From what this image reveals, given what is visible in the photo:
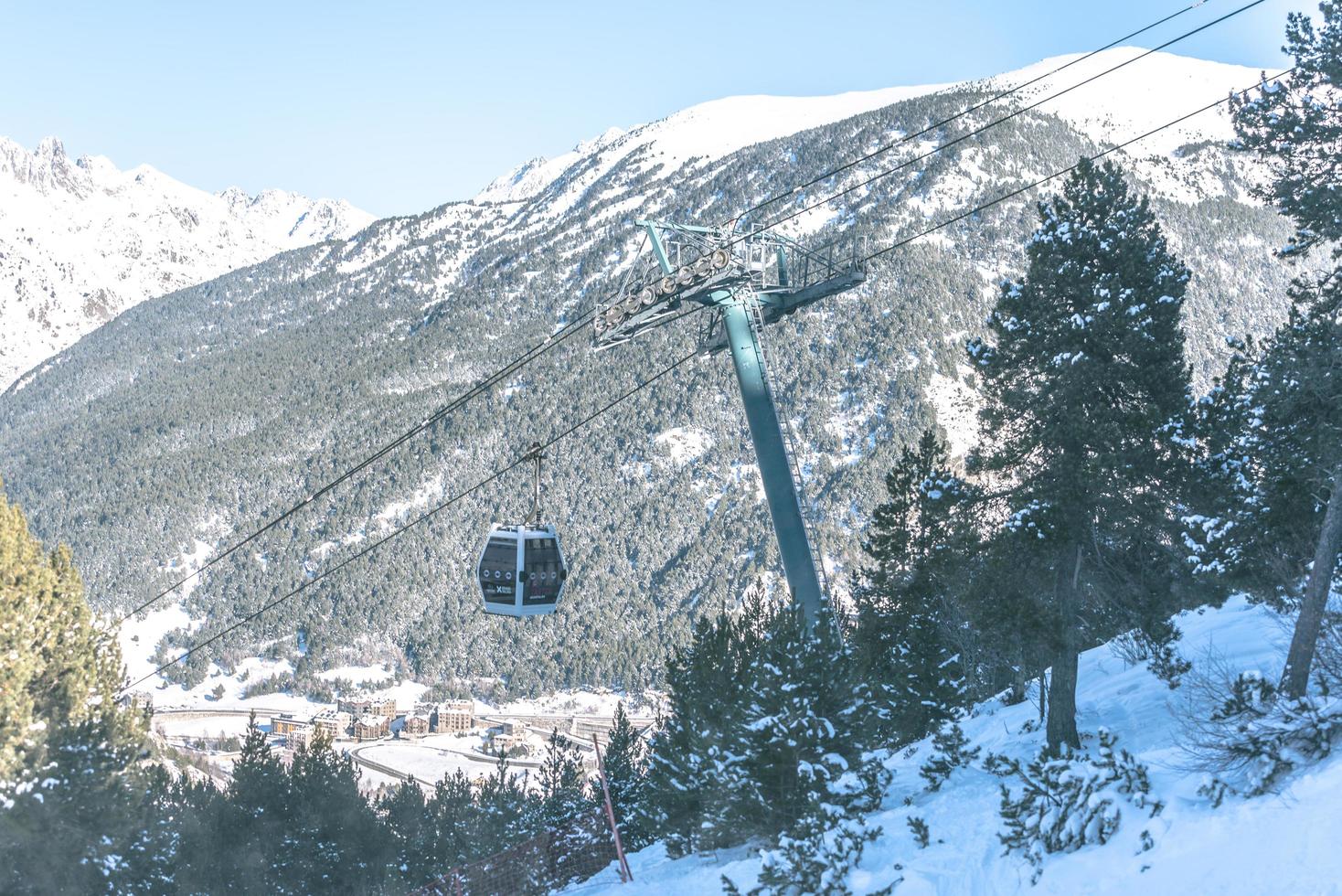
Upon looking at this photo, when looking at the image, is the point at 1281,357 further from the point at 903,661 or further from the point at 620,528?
the point at 620,528

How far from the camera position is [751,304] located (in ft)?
71.4

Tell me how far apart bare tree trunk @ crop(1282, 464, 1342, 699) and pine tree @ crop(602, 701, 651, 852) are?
88.1ft

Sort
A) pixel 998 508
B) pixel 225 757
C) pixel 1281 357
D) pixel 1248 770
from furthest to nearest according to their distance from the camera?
pixel 225 757
pixel 998 508
pixel 1281 357
pixel 1248 770

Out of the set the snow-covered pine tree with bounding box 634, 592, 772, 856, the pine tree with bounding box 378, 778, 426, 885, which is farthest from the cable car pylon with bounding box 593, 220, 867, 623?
the pine tree with bounding box 378, 778, 426, 885

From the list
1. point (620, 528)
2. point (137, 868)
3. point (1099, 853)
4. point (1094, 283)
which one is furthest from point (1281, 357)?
point (620, 528)

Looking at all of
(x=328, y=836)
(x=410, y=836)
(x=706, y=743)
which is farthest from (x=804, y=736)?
(x=410, y=836)

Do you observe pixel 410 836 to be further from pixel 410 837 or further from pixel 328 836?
pixel 328 836

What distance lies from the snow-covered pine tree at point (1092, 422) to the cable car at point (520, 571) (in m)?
8.56

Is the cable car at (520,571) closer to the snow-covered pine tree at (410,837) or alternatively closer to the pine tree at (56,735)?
the pine tree at (56,735)

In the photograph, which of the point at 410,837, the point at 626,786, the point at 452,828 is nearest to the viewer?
the point at 626,786

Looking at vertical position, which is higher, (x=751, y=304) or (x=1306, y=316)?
(x=751, y=304)

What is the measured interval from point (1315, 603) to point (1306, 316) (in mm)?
5613

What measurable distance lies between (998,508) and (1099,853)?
917cm

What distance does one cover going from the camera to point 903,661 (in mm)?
32562
